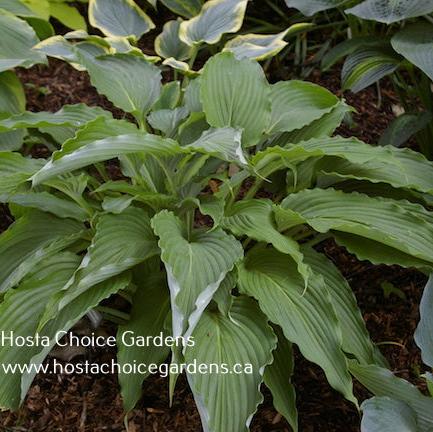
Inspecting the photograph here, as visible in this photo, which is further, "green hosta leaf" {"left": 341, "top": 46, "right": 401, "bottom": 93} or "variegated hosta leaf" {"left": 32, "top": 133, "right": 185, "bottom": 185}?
"green hosta leaf" {"left": 341, "top": 46, "right": 401, "bottom": 93}

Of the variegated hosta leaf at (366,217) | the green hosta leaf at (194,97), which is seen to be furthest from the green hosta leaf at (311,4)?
the variegated hosta leaf at (366,217)

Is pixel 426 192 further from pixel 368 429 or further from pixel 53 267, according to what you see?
pixel 53 267

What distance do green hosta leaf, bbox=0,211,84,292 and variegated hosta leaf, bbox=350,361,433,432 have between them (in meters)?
0.80

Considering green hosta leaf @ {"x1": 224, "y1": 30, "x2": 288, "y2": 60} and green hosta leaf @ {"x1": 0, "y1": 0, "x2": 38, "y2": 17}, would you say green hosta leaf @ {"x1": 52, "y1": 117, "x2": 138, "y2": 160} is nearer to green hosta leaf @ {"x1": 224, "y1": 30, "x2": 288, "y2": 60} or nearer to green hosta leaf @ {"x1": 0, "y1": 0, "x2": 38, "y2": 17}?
green hosta leaf @ {"x1": 224, "y1": 30, "x2": 288, "y2": 60}

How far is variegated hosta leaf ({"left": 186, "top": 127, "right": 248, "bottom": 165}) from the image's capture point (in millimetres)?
1545

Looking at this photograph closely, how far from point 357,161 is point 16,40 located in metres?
Answer: 1.22

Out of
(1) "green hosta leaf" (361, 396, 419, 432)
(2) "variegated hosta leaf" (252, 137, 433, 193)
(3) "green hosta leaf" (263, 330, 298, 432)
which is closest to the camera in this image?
(1) "green hosta leaf" (361, 396, 419, 432)

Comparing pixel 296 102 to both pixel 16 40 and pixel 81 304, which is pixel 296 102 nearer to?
pixel 81 304

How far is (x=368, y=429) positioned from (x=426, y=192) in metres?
0.67

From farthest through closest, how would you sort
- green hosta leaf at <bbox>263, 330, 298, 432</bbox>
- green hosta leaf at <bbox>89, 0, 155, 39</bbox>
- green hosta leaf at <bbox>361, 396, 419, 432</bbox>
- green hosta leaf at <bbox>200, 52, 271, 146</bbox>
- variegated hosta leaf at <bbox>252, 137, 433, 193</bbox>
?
green hosta leaf at <bbox>89, 0, 155, 39</bbox> → green hosta leaf at <bbox>200, 52, 271, 146</bbox> → variegated hosta leaf at <bbox>252, 137, 433, 193</bbox> → green hosta leaf at <bbox>263, 330, 298, 432</bbox> → green hosta leaf at <bbox>361, 396, 419, 432</bbox>

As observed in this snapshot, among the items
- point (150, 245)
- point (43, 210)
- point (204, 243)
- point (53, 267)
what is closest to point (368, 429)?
point (204, 243)

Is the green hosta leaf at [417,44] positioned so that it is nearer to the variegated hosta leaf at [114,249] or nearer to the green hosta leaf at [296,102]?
the green hosta leaf at [296,102]

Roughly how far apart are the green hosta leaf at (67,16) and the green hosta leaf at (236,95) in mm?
1114

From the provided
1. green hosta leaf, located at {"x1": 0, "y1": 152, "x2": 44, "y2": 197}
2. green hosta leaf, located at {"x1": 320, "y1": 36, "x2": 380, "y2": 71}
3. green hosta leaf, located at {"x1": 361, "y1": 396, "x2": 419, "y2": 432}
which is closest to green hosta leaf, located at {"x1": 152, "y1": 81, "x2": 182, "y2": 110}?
green hosta leaf, located at {"x1": 0, "y1": 152, "x2": 44, "y2": 197}
